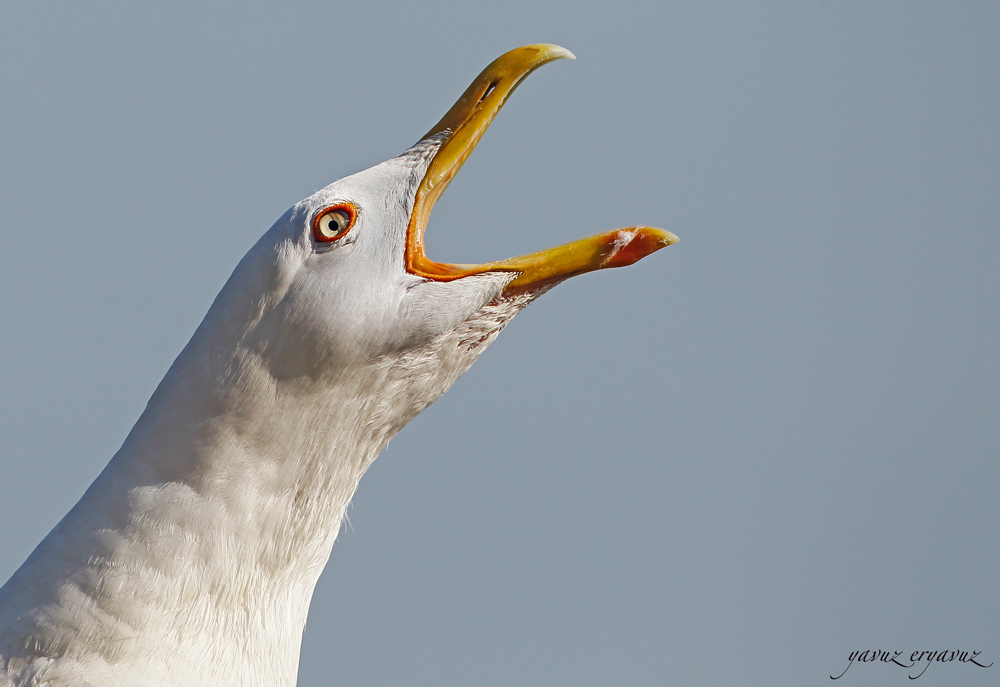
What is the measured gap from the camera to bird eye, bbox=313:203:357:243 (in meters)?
4.33

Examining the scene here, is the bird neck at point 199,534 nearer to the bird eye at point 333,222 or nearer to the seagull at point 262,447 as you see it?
the seagull at point 262,447

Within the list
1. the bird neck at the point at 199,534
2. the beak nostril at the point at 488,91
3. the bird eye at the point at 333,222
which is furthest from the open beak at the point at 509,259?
the bird neck at the point at 199,534

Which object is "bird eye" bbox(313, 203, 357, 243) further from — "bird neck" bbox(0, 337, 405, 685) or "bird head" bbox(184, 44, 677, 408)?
"bird neck" bbox(0, 337, 405, 685)

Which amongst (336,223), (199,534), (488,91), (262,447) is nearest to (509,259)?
(336,223)

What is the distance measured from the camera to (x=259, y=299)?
13.8ft

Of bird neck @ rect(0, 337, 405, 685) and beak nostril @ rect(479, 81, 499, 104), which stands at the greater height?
beak nostril @ rect(479, 81, 499, 104)

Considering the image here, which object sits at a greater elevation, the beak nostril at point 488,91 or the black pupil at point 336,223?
the beak nostril at point 488,91

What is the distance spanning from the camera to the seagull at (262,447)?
13.1ft

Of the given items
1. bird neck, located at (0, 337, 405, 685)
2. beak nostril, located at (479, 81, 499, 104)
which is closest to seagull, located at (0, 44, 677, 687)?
bird neck, located at (0, 337, 405, 685)

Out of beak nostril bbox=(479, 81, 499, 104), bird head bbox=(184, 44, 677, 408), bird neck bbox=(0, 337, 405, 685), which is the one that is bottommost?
bird neck bbox=(0, 337, 405, 685)

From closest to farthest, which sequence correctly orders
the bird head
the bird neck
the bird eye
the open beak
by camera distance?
the bird neck < the bird head < the bird eye < the open beak

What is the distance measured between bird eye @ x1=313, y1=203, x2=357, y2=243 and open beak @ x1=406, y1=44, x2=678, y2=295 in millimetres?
270

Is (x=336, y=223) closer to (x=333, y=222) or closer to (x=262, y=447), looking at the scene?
(x=333, y=222)

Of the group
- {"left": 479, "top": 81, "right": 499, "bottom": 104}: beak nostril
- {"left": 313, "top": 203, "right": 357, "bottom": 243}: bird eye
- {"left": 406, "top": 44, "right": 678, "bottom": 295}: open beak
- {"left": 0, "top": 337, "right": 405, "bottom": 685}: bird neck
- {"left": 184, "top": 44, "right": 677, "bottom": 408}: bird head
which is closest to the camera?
{"left": 0, "top": 337, "right": 405, "bottom": 685}: bird neck
